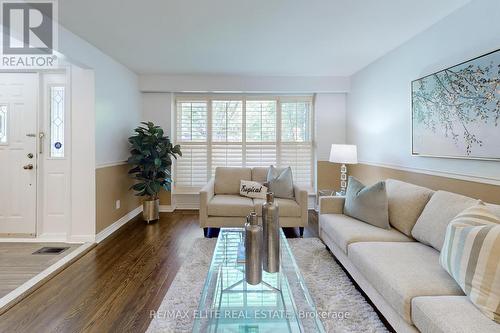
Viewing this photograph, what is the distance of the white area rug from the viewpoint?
1830mm

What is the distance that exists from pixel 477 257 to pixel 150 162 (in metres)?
4.00

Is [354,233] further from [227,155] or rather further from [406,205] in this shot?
[227,155]

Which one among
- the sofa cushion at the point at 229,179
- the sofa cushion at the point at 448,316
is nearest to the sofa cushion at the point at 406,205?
the sofa cushion at the point at 448,316

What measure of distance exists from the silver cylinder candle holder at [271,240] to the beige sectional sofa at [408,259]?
2.19ft

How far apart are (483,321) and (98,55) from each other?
4.40m

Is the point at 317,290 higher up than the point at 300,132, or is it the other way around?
the point at 300,132

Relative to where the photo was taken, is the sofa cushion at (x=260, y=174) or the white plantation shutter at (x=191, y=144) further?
the white plantation shutter at (x=191, y=144)

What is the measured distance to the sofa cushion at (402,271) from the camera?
1.51m

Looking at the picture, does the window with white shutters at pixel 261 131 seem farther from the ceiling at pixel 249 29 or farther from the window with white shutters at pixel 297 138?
the ceiling at pixel 249 29

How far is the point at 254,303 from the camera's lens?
1.63 metres

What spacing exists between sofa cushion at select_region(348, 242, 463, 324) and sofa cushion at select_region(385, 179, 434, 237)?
0.82 feet

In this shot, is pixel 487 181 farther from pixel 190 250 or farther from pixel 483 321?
pixel 190 250

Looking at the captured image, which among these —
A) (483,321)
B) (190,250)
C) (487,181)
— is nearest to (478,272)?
(483,321)

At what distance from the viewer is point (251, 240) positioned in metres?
1.76
